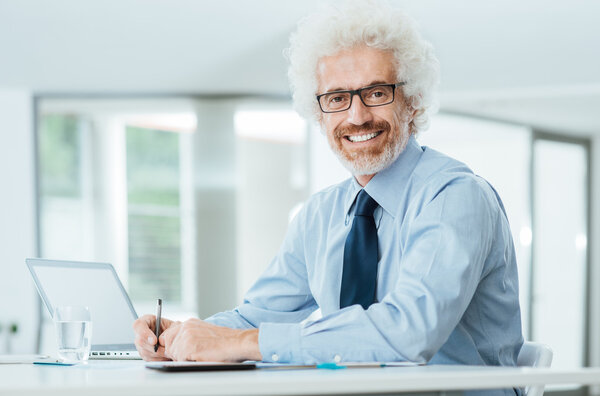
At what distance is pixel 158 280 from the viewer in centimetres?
864

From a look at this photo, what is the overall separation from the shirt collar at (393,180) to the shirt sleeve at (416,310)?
0.76 ft

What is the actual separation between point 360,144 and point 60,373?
868 mm

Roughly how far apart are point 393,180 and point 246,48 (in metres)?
3.14

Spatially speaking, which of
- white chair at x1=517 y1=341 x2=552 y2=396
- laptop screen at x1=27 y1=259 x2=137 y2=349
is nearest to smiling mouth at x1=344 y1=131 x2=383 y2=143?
white chair at x1=517 y1=341 x2=552 y2=396

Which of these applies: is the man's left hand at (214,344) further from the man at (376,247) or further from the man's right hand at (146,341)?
the man's right hand at (146,341)

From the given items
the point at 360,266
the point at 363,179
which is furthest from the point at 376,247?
the point at 363,179

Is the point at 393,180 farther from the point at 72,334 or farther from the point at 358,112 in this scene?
the point at 72,334

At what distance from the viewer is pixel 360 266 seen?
67.1 inches

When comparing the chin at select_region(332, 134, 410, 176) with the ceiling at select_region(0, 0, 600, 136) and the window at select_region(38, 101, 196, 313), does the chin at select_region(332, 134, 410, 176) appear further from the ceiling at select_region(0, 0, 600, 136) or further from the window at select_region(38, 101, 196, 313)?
the window at select_region(38, 101, 196, 313)

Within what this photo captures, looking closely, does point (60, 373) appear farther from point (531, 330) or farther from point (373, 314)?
Answer: point (531, 330)

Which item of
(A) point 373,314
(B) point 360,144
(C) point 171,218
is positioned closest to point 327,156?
(C) point 171,218

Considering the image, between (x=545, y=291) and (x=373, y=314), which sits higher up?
(x=373, y=314)

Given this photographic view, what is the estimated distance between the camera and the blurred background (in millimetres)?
4387

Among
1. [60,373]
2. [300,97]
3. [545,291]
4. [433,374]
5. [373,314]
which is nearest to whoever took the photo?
[433,374]
